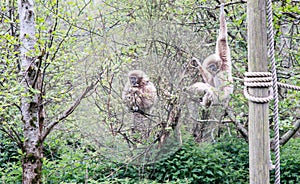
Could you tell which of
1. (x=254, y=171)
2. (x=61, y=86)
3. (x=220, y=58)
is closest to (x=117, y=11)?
(x=61, y=86)

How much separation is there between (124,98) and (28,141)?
57.4 inches

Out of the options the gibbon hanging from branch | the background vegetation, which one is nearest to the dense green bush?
the background vegetation

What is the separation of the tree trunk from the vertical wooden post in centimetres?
264

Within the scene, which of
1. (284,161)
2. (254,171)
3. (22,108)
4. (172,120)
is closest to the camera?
(254,171)

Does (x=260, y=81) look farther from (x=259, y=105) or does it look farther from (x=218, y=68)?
(x=218, y=68)

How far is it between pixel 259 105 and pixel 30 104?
2.95 meters

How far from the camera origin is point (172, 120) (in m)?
3.76

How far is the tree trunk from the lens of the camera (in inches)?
154

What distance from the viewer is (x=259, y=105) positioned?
1644 millimetres

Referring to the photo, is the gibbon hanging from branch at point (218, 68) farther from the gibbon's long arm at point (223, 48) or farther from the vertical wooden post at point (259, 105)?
the vertical wooden post at point (259, 105)

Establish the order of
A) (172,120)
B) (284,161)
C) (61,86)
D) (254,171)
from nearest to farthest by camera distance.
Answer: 1. (254,171)
2. (172,120)
3. (61,86)
4. (284,161)

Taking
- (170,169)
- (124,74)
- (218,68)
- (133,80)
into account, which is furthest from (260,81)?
(170,169)

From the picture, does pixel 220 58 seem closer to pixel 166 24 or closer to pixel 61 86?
pixel 166 24

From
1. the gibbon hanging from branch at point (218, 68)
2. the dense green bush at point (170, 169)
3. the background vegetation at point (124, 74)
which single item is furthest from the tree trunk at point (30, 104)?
the gibbon hanging from branch at point (218, 68)
